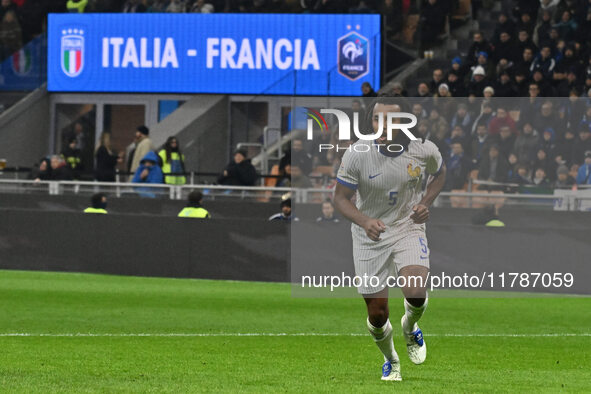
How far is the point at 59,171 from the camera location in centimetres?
2681

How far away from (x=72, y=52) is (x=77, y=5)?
47.7 inches

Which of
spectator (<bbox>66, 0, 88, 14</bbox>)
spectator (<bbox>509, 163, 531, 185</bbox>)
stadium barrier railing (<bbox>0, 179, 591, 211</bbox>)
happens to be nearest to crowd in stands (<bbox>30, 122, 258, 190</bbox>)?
stadium barrier railing (<bbox>0, 179, 591, 211</bbox>)

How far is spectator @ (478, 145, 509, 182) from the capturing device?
19.7m

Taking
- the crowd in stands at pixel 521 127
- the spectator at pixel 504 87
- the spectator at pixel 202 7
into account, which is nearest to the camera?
the crowd in stands at pixel 521 127

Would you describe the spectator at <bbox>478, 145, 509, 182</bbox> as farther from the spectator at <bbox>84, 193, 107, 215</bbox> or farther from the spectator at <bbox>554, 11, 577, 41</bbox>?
the spectator at <bbox>84, 193, 107, 215</bbox>

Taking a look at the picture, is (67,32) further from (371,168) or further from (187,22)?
(371,168)

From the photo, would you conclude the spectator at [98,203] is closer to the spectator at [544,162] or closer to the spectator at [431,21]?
the spectator at [544,162]

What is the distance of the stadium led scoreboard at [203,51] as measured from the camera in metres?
29.2

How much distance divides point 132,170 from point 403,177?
1867 centimetres

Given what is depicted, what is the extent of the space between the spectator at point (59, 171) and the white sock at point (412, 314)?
17.4m

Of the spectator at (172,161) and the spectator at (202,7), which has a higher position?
the spectator at (202,7)

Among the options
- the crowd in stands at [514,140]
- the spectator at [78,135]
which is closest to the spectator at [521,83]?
the crowd in stands at [514,140]

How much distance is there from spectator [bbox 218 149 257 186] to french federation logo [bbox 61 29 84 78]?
9.66 meters

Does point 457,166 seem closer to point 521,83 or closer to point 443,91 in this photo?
point 443,91
